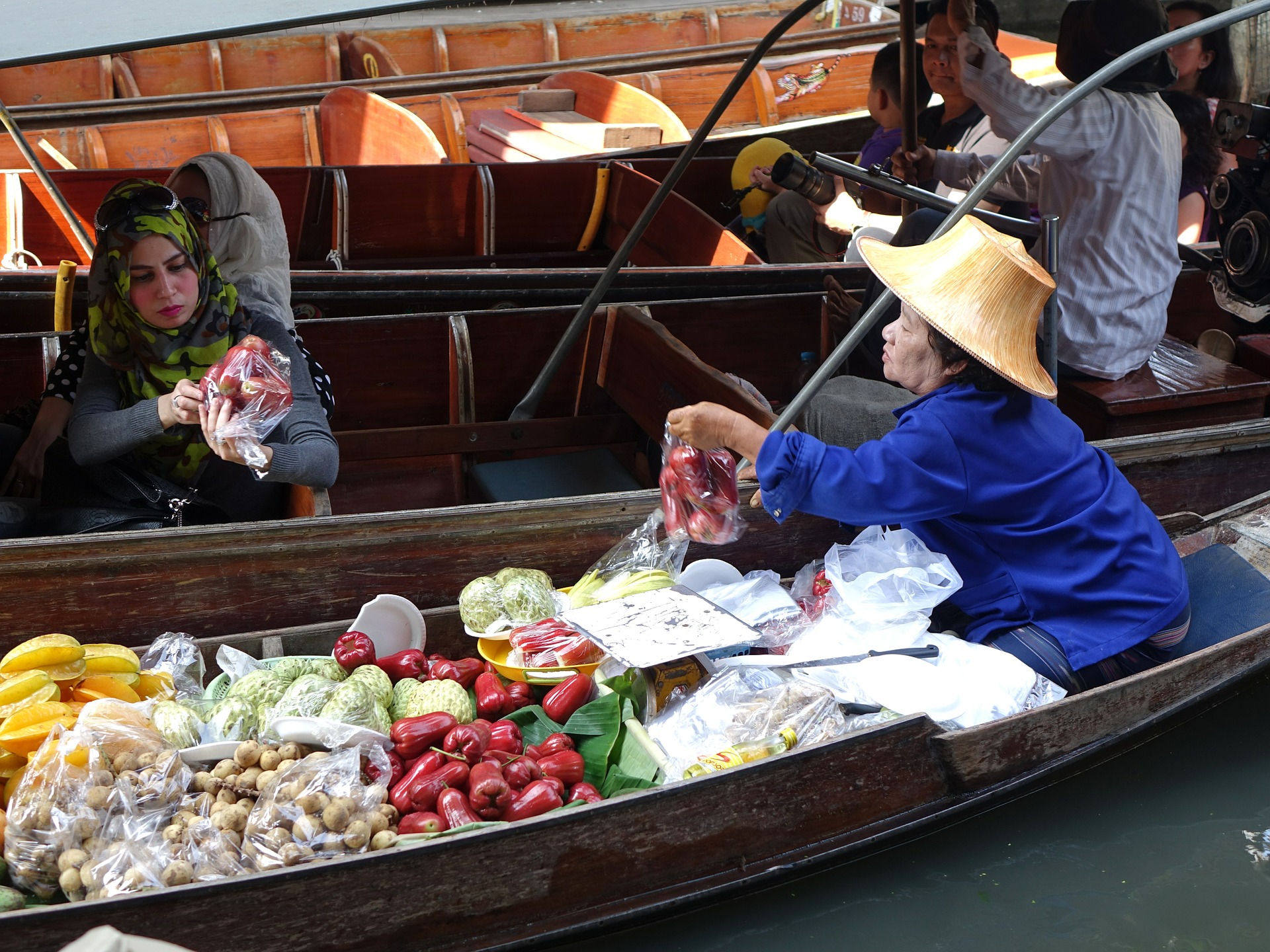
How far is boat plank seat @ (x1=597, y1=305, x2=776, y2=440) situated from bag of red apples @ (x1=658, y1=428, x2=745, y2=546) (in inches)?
21.6

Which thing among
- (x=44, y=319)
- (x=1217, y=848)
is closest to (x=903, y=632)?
(x=1217, y=848)

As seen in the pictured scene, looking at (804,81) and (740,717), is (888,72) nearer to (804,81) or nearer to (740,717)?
(804,81)

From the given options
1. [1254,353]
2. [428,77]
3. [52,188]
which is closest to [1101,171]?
[1254,353]

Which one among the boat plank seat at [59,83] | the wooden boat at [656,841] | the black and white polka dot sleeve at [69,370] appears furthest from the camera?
the boat plank seat at [59,83]

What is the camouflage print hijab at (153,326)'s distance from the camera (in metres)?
2.59

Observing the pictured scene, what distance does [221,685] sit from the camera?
8.10 ft

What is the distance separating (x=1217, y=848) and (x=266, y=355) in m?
2.65

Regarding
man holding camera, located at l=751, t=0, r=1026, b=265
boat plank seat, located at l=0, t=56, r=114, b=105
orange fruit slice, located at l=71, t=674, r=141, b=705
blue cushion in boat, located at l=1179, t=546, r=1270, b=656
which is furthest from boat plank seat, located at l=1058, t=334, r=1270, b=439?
boat plank seat, located at l=0, t=56, r=114, b=105

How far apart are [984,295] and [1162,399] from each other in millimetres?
1776

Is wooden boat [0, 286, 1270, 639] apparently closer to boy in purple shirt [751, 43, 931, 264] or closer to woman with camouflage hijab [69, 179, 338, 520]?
woman with camouflage hijab [69, 179, 338, 520]

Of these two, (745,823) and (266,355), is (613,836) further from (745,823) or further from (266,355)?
(266,355)

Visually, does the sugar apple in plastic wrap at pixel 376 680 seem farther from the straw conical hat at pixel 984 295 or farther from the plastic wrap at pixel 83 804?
the straw conical hat at pixel 984 295

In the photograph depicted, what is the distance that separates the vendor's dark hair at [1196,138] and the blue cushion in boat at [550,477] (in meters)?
2.97

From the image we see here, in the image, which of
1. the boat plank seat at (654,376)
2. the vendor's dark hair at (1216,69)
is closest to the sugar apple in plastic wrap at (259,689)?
the boat plank seat at (654,376)
